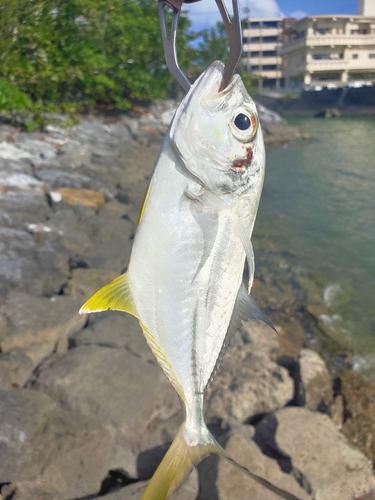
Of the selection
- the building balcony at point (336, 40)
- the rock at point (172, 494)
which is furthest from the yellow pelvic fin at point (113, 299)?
the building balcony at point (336, 40)

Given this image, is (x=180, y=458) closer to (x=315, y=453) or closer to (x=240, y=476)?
(x=240, y=476)

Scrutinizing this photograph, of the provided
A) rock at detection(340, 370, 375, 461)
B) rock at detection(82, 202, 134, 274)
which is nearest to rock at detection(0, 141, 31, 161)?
rock at detection(82, 202, 134, 274)

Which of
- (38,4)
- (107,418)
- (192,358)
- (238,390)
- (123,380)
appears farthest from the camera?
(38,4)

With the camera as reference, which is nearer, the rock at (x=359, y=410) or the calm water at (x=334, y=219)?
the rock at (x=359, y=410)

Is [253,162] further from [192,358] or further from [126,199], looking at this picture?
[126,199]

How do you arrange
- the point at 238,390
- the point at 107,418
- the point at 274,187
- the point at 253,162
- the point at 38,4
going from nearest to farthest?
the point at 253,162 < the point at 107,418 < the point at 238,390 < the point at 38,4 < the point at 274,187

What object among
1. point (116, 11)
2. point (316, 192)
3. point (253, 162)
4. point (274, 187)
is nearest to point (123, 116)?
point (116, 11)

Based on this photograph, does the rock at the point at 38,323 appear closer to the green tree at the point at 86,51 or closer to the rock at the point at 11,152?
the rock at the point at 11,152
